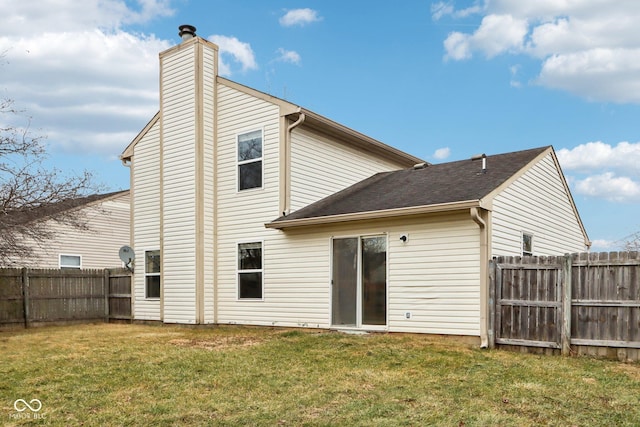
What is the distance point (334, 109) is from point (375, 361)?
9.67 metres

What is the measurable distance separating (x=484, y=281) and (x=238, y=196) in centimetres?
631

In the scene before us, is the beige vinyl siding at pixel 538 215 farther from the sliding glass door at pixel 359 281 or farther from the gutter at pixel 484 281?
the sliding glass door at pixel 359 281

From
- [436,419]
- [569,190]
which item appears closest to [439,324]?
[436,419]

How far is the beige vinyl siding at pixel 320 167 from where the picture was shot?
12.2 m

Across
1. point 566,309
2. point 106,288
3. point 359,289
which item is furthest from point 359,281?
point 106,288

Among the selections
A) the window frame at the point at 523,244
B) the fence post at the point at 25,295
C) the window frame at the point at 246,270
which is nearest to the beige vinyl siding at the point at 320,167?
the window frame at the point at 246,270

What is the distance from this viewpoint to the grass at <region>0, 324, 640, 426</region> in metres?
4.75

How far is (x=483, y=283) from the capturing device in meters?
8.84

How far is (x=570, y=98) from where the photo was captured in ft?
43.6

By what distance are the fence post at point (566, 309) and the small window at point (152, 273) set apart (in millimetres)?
9979

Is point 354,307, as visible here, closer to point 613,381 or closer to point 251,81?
point 613,381

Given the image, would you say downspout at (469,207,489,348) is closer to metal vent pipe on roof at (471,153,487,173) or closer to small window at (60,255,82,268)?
metal vent pipe on roof at (471,153,487,173)

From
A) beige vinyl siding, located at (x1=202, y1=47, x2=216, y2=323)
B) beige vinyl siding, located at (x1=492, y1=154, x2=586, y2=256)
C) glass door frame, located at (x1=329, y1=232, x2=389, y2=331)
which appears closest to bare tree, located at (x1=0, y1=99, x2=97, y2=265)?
beige vinyl siding, located at (x1=202, y1=47, x2=216, y2=323)

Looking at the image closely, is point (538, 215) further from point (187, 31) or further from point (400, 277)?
point (187, 31)
